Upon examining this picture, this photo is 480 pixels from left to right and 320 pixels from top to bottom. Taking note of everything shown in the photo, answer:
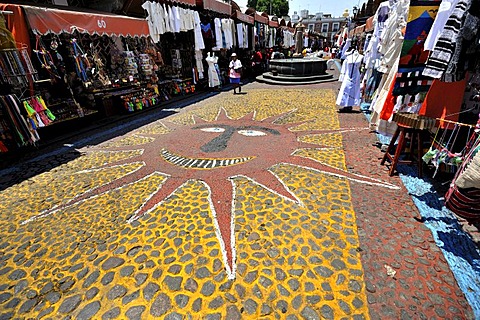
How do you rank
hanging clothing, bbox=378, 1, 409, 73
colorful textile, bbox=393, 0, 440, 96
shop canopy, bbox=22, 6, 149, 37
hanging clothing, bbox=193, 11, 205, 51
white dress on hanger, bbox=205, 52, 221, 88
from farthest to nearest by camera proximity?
1. white dress on hanger, bbox=205, 52, 221, 88
2. hanging clothing, bbox=193, 11, 205, 51
3. shop canopy, bbox=22, 6, 149, 37
4. hanging clothing, bbox=378, 1, 409, 73
5. colorful textile, bbox=393, 0, 440, 96

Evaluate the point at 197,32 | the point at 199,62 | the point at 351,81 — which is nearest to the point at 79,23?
the point at 197,32

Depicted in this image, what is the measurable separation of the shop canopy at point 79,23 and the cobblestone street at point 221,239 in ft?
10.3

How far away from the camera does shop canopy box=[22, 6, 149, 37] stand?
554 cm

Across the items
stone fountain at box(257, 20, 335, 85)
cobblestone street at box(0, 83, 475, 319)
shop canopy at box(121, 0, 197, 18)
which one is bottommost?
cobblestone street at box(0, 83, 475, 319)

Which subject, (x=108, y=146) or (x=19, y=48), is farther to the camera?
(x=108, y=146)

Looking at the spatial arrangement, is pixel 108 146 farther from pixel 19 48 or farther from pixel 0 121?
pixel 19 48

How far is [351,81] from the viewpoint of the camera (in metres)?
7.59

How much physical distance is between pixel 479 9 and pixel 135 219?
5.00m

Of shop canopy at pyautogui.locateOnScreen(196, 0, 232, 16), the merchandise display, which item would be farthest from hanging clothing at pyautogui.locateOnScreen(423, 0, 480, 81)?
shop canopy at pyautogui.locateOnScreen(196, 0, 232, 16)

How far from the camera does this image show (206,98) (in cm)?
1172

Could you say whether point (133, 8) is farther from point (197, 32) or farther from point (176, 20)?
point (197, 32)

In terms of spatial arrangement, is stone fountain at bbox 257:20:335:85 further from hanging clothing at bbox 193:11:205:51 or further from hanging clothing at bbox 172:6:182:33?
hanging clothing at bbox 172:6:182:33

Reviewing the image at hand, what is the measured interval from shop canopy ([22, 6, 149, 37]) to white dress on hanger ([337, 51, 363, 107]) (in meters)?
6.84

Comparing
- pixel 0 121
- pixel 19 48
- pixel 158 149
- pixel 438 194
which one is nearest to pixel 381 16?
pixel 438 194
